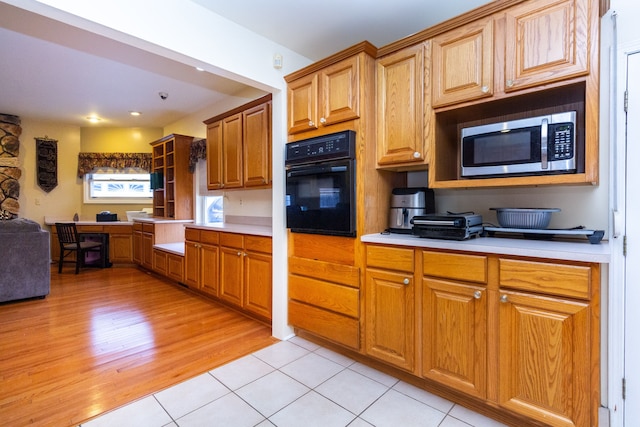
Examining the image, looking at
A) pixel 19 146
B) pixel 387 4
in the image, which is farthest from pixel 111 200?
pixel 387 4

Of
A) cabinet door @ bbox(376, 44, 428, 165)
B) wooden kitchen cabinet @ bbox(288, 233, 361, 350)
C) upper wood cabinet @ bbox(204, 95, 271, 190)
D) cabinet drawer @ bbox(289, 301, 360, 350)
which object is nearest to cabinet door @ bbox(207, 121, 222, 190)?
upper wood cabinet @ bbox(204, 95, 271, 190)

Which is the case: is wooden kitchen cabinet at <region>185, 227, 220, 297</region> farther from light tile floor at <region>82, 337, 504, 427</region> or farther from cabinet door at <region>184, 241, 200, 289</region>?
light tile floor at <region>82, 337, 504, 427</region>

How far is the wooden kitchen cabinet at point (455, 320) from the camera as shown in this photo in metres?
1.65

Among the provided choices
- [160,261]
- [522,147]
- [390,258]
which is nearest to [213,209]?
[160,261]

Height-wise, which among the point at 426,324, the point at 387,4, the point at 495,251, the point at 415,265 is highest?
the point at 387,4

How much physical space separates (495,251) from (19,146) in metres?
7.19

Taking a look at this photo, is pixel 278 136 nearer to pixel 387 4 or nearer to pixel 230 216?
pixel 387 4

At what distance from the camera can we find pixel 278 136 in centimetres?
262

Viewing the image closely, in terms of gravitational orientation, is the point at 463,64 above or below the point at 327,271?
above

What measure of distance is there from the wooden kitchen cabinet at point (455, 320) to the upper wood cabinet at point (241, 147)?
1955 millimetres

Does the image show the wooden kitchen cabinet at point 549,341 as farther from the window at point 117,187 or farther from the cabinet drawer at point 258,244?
the window at point 117,187

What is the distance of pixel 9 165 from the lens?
5156 millimetres

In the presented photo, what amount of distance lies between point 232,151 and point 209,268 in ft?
4.46

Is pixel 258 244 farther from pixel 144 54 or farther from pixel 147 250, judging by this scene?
pixel 147 250
